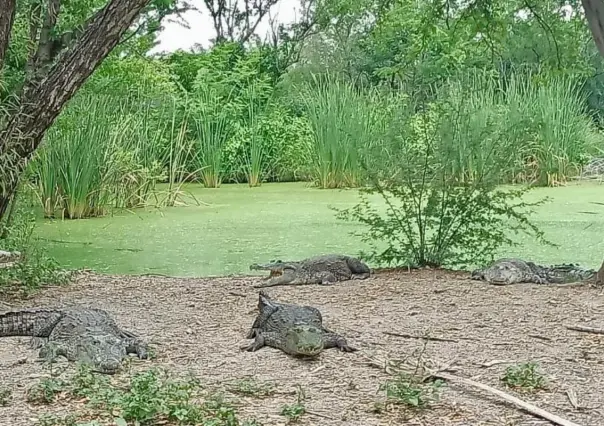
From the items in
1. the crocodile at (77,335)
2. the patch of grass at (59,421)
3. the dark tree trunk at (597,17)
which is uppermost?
the dark tree trunk at (597,17)

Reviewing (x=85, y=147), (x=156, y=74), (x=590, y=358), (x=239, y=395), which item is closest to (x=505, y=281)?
(x=590, y=358)

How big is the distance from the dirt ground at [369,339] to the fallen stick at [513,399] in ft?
0.09

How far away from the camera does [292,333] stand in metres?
3.53

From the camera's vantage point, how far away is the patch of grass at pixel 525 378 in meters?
3.03

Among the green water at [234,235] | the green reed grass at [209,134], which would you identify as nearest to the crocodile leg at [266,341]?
the green water at [234,235]

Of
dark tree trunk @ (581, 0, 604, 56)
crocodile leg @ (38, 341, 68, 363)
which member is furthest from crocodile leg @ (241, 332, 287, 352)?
dark tree trunk @ (581, 0, 604, 56)

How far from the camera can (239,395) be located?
9.80ft

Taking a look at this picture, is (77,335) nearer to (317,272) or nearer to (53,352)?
(53,352)

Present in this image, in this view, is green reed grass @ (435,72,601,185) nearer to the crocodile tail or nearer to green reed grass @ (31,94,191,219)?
the crocodile tail

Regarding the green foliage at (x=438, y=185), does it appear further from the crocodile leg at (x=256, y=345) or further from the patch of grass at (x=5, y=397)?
the patch of grass at (x=5, y=397)

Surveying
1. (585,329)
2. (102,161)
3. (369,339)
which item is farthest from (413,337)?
(102,161)

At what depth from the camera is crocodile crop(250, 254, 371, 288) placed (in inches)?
219

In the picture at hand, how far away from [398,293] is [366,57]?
40.1 ft

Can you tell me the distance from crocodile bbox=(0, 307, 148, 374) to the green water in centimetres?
231
